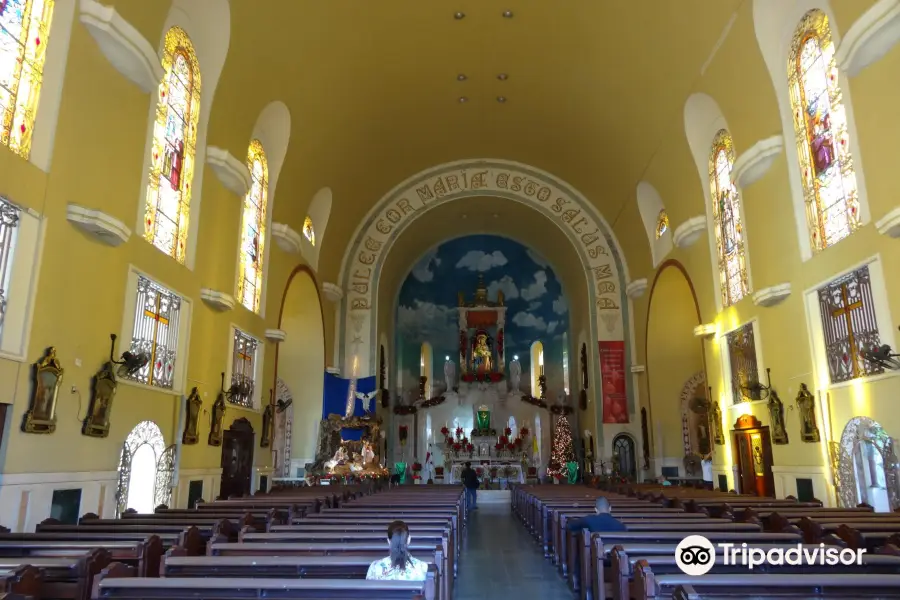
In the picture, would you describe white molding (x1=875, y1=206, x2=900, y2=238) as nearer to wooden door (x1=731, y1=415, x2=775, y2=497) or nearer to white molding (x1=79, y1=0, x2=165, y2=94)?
wooden door (x1=731, y1=415, x2=775, y2=497)

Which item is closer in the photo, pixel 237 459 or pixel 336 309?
pixel 237 459

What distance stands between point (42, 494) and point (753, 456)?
11151mm

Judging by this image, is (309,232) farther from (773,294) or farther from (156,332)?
(773,294)

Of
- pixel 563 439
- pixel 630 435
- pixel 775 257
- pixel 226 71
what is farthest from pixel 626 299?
pixel 226 71

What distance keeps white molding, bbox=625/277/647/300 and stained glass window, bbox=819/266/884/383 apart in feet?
29.9

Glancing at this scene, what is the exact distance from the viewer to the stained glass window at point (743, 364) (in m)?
11.6

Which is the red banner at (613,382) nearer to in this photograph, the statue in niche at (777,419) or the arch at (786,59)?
the statue in niche at (777,419)

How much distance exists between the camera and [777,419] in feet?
35.0

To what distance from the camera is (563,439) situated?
75.8ft

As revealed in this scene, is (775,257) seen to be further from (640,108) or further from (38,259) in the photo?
(38,259)

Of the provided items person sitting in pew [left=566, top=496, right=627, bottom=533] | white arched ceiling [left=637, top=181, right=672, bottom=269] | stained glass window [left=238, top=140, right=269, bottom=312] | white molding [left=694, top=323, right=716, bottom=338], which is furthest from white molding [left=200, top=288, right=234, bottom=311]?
white arched ceiling [left=637, top=181, right=672, bottom=269]

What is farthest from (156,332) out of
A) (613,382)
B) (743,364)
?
(613,382)

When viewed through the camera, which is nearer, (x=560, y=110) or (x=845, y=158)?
(x=845, y=158)

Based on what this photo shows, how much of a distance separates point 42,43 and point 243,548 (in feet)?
20.0
